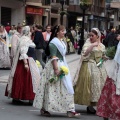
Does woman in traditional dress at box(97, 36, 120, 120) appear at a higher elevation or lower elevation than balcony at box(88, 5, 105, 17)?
lower

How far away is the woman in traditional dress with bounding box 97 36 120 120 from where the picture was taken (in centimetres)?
851

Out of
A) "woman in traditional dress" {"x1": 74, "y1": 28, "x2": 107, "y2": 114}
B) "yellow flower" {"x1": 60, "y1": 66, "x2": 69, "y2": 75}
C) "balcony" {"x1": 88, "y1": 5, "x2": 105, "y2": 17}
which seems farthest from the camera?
"balcony" {"x1": 88, "y1": 5, "x2": 105, "y2": 17}

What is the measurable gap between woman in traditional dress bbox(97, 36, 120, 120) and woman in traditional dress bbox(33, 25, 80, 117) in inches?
33.9

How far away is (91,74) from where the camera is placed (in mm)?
9844

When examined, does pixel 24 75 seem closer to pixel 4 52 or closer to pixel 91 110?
pixel 91 110

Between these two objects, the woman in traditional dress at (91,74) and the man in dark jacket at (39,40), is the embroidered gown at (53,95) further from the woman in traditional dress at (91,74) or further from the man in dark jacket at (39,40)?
the man in dark jacket at (39,40)

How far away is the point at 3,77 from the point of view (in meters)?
16.5

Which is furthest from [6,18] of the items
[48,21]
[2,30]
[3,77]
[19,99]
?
[19,99]

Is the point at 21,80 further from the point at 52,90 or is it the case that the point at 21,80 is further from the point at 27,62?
the point at 52,90

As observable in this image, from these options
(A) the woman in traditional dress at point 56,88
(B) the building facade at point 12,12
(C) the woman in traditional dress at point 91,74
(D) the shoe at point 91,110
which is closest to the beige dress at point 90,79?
(C) the woman in traditional dress at point 91,74

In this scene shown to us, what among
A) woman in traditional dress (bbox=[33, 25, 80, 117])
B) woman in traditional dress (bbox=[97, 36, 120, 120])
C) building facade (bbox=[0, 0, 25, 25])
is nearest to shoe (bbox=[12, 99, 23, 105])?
woman in traditional dress (bbox=[33, 25, 80, 117])

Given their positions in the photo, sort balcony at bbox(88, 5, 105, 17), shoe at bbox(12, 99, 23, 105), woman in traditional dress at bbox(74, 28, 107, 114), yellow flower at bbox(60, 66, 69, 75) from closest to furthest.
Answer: yellow flower at bbox(60, 66, 69, 75) < woman in traditional dress at bbox(74, 28, 107, 114) < shoe at bbox(12, 99, 23, 105) < balcony at bbox(88, 5, 105, 17)

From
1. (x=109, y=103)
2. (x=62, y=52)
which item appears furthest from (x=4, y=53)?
(x=109, y=103)

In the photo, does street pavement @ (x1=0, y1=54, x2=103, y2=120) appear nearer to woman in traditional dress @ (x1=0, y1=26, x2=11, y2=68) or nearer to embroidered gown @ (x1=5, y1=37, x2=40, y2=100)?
embroidered gown @ (x1=5, y1=37, x2=40, y2=100)
